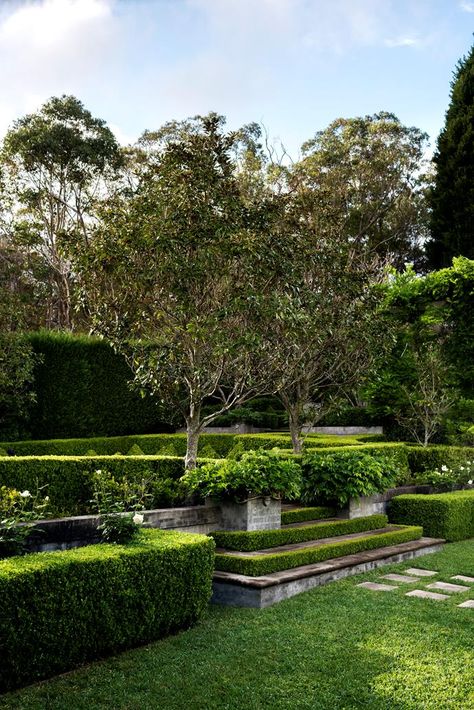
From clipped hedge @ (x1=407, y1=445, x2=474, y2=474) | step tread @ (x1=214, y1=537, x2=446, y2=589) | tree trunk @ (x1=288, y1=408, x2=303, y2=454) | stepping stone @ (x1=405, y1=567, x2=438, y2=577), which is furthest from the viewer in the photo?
clipped hedge @ (x1=407, y1=445, x2=474, y2=474)

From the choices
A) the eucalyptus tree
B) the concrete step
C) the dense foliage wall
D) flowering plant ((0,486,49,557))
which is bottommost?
the concrete step

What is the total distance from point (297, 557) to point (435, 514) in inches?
172

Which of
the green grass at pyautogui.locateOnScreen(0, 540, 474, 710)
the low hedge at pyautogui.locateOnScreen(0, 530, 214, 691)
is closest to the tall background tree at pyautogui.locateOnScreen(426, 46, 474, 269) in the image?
the green grass at pyautogui.locateOnScreen(0, 540, 474, 710)

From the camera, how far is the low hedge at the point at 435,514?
11438 millimetres

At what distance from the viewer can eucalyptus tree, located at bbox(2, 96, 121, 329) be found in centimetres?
2480

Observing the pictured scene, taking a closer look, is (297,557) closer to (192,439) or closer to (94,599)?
(192,439)

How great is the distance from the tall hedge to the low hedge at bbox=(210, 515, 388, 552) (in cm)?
898

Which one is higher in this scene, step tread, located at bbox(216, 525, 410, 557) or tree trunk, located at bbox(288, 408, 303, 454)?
tree trunk, located at bbox(288, 408, 303, 454)

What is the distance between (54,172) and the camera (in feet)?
86.5

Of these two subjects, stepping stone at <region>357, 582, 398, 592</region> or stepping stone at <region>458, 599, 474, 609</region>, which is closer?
stepping stone at <region>458, 599, 474, 609</region>

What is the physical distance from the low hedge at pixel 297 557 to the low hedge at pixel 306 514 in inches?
31.3

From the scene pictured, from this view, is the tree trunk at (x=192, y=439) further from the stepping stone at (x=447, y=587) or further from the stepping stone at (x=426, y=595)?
the stepping stone at (x=447, y=587)

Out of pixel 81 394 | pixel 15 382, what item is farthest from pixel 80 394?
pixel 15 382

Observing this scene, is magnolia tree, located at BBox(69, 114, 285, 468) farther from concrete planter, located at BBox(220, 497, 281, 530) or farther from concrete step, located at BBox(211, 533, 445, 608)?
concrete step, located at BBox(211, 533, 445, 608)
